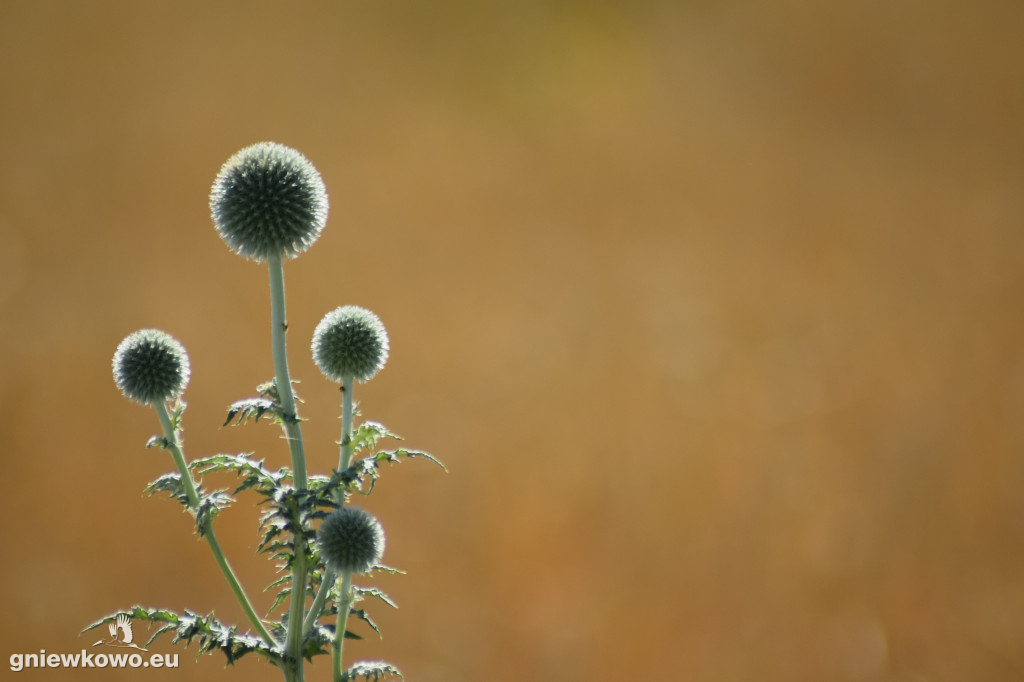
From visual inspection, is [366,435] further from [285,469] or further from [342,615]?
[342,615]

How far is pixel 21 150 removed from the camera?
3.33 meters

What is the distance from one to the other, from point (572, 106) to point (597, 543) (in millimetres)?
2060

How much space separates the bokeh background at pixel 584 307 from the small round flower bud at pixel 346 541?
7.94ft

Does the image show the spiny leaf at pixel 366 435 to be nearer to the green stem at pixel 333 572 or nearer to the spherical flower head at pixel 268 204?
the green stem at pixel 333 572

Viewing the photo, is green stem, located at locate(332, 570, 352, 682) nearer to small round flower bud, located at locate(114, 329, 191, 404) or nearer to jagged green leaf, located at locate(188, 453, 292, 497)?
jagged green leaf, located at locate(188, 453, 292, 497)

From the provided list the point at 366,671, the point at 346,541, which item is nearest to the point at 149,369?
the point at 346,541

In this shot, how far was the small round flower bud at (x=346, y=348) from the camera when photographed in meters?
1.24

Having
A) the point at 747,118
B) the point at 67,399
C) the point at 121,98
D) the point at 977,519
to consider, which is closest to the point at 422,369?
the point at 67,399

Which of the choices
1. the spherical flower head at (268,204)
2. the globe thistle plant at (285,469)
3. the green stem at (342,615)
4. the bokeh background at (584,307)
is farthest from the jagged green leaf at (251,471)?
the bokeh background at (584,307)

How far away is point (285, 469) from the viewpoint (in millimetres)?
1062

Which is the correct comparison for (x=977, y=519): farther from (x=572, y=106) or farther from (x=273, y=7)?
(x=273, y=7)

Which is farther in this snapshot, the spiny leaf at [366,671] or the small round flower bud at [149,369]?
the small round flower bud at [149,369]

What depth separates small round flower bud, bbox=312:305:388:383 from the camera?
1.24m

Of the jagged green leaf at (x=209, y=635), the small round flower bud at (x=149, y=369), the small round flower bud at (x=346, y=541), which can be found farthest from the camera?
the small round flower bud at (x=149, y=369)
